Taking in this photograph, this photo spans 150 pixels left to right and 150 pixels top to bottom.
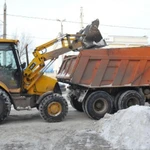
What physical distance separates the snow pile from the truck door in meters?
2.98

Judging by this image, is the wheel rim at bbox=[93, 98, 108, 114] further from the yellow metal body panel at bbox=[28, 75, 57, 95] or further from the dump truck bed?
the yellow metal body panel at bbox=[28, 75, 57, 95]

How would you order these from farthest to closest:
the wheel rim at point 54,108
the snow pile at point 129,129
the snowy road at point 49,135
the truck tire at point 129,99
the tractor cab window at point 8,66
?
the truck tire at point 129,99
the wheel rim at point 54,108
the tractor cab window at point 8,66
the snowy road at point 49,135
the snow pile at point 129,129

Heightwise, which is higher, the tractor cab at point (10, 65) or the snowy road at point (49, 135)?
the tractor cab at point (10, 65)

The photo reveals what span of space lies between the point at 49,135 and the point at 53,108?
2050mm

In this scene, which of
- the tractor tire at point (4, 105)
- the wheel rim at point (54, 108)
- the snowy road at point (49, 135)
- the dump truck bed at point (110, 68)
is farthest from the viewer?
the dump truck bed at point (110, 68)

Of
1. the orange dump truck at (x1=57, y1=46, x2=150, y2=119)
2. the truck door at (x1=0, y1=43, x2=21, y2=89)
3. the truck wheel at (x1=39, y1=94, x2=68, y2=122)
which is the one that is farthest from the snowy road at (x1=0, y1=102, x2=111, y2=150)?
the truck door at (x1=0, y1=43, x2=21, y2=89)

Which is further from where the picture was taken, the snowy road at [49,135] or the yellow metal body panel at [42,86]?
the yellow metal body panel at [42,86]

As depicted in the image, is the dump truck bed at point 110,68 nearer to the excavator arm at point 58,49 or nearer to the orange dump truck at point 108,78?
the orange dump truck at point 108,78

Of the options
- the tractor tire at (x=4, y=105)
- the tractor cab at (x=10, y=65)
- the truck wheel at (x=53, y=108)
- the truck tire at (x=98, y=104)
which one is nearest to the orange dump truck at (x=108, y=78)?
the truck tire at (x=98, y=104)

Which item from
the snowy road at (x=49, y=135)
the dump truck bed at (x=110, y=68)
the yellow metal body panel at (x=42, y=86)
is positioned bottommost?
the snowy road at (x=49, y=135)

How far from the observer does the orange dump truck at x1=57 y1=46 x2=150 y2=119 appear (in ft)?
33.6

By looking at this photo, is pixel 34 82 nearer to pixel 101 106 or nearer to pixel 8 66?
pixel 8 66

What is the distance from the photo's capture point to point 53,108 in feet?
31.8

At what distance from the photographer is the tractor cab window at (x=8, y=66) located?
9.49m
